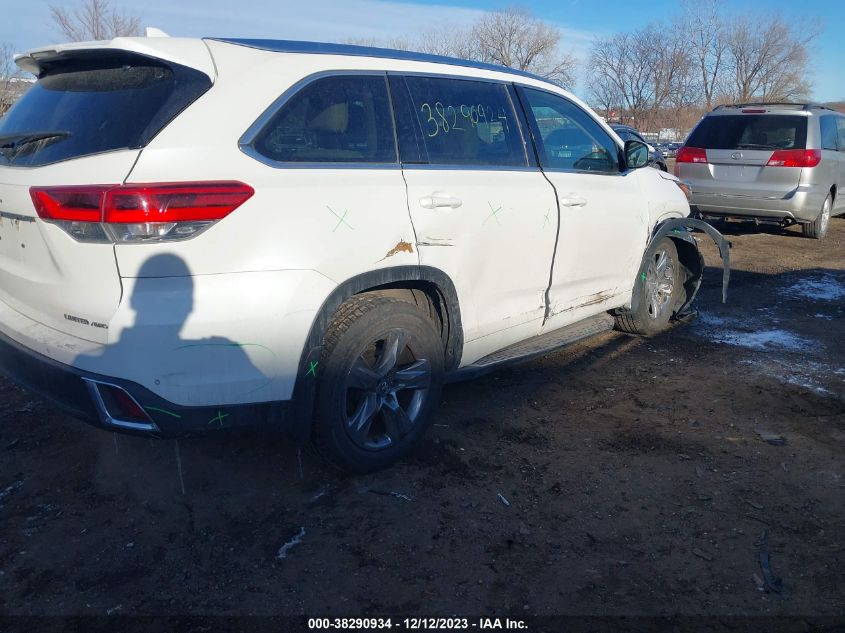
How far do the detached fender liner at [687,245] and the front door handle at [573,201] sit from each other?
1076 millimetres

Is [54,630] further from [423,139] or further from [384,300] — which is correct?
[423,139]

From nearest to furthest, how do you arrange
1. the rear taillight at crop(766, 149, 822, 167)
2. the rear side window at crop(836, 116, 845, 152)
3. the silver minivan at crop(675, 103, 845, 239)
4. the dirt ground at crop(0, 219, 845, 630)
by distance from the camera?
the dirt ground at crop(0, 219, 845, 630), the rear taillight at crop(766, 149, 822, 167), the silver minivan at crop(675, 103, 845, 239), the rear side window at crop(836, 116, 845, 152)

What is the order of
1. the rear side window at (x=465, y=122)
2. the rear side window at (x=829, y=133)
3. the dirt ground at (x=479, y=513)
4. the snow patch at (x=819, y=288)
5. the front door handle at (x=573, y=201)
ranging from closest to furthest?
the dirt ground at (x=479, y=513) → the rear side window at (x=465, y=122) → the front door handle at (x=573, y=201) → the snow patch at (x=819, y=288) → the rear side window at (x=829, y=133)

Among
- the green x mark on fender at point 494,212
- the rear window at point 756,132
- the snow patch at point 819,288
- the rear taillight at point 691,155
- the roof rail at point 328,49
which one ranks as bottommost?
the snow patch at point 819,288

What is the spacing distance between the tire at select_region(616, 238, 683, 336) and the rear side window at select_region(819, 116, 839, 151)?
5.83m

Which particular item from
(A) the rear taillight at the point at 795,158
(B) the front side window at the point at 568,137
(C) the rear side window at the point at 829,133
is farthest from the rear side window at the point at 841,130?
(B) the front side window at the point at 568,137

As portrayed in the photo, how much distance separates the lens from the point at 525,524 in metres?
3.03

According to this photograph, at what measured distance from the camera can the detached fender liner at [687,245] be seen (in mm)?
5210

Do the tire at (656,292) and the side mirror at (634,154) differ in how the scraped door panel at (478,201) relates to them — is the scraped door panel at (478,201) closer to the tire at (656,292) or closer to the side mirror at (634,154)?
the side mirror at (634,154)

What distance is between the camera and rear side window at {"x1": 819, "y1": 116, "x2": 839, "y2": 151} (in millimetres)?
10117

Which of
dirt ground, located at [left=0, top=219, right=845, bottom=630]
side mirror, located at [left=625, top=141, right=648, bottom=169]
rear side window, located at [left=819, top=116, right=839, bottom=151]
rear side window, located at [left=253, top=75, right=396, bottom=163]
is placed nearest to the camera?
dirt ground, located at [left=0, top=219, right=845, bottom=630]

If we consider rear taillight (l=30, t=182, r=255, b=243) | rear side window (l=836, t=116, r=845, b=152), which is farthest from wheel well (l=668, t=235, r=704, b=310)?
rear side window (l=836, t=116, r=845, b=152)

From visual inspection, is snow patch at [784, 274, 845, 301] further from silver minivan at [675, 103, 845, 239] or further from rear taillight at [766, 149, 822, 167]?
rear taillight at [766, 149, 822, 167]

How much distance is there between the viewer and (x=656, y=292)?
559 cm
